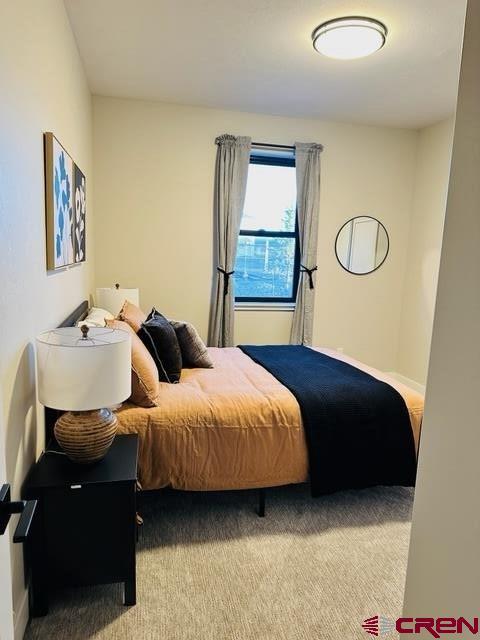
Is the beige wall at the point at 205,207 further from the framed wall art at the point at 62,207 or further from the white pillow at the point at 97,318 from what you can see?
the white pillow at the point at 97,318

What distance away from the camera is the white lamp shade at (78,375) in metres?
1.52

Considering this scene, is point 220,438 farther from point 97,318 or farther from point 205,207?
point 205,207

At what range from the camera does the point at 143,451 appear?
211 centimetres

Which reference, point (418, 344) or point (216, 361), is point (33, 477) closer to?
point (216, 361)

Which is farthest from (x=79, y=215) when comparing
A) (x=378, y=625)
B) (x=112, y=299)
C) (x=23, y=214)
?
(x=378, y=625)

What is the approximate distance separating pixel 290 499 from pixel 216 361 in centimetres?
111

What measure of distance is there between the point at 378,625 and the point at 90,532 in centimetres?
117

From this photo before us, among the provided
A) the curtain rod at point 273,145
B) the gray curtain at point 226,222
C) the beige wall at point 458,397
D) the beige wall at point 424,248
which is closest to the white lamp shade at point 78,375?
the beige wall at point 458,397

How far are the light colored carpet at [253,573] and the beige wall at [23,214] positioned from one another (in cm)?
38

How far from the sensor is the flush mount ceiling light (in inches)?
99.0

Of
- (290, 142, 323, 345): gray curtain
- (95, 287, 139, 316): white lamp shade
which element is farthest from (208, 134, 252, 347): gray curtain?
(95, 287, 139, 316): white lamp shade

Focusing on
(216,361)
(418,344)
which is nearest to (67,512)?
(216,361)

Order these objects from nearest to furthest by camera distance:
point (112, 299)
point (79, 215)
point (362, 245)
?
point (79, 215) < point (112, 299) < point (362, 245)

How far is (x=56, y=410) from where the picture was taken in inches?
75.2
